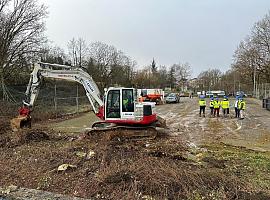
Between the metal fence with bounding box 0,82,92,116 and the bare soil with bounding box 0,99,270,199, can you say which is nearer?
the bare soil with bounding box 0,99,270,199

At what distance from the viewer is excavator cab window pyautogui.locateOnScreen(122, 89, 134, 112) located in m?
11.8

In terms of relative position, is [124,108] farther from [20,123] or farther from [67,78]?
[20,123]

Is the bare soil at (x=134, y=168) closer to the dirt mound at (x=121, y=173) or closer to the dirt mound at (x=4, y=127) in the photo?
the dirt mound at (x=121, y=173)

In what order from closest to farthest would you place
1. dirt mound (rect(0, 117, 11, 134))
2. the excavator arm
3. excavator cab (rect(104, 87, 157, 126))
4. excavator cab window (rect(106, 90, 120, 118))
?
excavator cab (rect(104, 87, 157, 126)) < excavator cab window (rect(106, 90, 120, 118)) < the excavator arm < dirt mound (rect(0, 117, 11, 134))

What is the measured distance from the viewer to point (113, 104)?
11.9 metres

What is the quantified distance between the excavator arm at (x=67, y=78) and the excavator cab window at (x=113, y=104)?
36.8 inches

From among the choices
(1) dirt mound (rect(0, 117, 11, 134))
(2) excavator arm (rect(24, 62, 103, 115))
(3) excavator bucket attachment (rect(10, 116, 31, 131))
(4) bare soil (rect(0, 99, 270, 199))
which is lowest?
(4) bare soil (rect(0, 99, 270, 199))

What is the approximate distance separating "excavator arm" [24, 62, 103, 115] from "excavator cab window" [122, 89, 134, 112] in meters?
1.43

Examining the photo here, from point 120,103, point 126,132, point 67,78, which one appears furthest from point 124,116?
point 67,78

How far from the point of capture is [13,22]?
26969 mm

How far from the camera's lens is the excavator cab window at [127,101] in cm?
1182

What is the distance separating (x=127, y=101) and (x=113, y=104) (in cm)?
61

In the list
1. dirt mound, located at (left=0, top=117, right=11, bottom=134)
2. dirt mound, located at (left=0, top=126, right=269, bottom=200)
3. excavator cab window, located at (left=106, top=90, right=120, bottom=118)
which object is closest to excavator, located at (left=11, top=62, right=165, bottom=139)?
excavator cab window, located at (left=106, top=90, right=120, bottom=118)

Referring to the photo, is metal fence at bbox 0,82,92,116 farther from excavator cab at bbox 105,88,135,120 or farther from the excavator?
excavator cab at bbox 105,88,135,120
